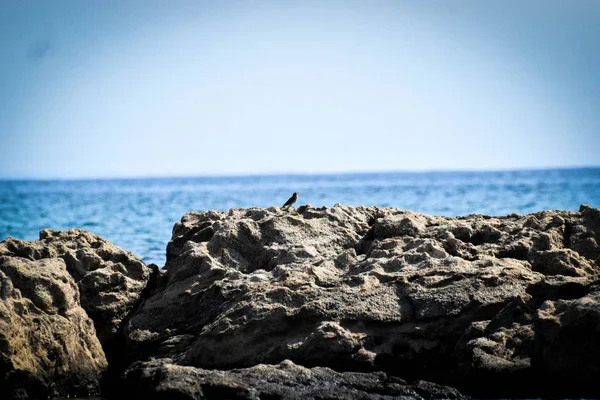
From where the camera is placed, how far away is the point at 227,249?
21.8 feet

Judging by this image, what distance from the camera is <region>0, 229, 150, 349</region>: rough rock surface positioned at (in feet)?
21.0

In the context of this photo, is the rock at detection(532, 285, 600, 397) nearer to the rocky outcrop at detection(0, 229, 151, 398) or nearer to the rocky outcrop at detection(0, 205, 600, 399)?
the rocky outcrop at detection(0, 205, 600, 399)

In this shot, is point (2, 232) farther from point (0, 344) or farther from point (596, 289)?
point (596, 289)

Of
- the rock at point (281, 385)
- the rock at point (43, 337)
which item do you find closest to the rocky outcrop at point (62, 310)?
the rock at point (43, 337)

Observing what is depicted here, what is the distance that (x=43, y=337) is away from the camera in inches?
220

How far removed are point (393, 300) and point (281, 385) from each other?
112 cm

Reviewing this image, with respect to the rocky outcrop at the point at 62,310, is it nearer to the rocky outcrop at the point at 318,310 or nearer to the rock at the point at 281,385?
the rocky outcrop at the point at 318,310

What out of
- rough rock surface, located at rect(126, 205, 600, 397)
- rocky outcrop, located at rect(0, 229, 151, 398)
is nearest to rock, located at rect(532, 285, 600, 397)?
rough rock surface, located at rect(126, 205, 600, 397)

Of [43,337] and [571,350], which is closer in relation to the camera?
[571,350]

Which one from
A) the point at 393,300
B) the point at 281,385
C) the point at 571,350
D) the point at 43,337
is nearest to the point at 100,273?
the point at 43,337

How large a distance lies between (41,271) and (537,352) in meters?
3.48

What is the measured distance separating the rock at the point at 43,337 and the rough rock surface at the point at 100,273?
12.8 inches

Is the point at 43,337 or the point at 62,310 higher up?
the point at 62,310

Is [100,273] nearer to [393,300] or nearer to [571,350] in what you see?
[393,300]
